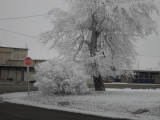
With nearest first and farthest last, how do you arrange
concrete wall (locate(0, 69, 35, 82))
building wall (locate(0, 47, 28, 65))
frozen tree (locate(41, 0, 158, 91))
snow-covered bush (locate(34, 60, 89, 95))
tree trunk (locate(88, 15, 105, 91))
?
snow-covered bush (locate(34, 60, 89, 95)) < frozen tree (locate(41, 0, 158, 91)) < tree trunk (locate(88, 15, 105, 91)) < concrete wall (locate(0, 69, 35, 82)) < building wall (locate(0, 47, 28, 65))

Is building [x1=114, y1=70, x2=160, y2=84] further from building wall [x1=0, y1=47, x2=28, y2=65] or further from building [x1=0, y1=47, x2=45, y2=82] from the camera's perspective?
building wall [x1=0, y1=47, x2=28, y2=65]

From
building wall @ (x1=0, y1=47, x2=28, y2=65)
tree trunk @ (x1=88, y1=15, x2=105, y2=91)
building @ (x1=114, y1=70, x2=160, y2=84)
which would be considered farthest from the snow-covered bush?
building wall @ (x1=0, y1=47, x2=28, y2=65)

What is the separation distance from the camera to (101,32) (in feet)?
77.9

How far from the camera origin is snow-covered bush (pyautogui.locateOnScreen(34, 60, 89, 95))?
62.3 feet

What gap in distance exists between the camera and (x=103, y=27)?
22.8 m

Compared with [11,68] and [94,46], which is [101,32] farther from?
[11,68]

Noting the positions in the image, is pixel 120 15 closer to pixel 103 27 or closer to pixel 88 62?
pixel 103 27

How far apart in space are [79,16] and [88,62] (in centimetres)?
431

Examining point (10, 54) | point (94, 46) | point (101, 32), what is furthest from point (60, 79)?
point (10, 54)

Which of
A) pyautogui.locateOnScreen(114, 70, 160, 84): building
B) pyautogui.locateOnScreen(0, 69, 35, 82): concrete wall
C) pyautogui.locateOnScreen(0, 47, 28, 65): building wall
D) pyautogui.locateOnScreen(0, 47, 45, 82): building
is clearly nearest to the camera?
pyautogui.locateOnScreen(0, 47, 45, 82): building

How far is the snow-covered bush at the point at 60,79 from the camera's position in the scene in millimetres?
19000

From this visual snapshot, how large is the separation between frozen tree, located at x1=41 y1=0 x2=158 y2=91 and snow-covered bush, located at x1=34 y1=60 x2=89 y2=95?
2.11m

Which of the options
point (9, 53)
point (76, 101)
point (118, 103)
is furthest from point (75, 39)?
point (9, 53)

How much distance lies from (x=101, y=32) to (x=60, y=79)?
6.73 meters
